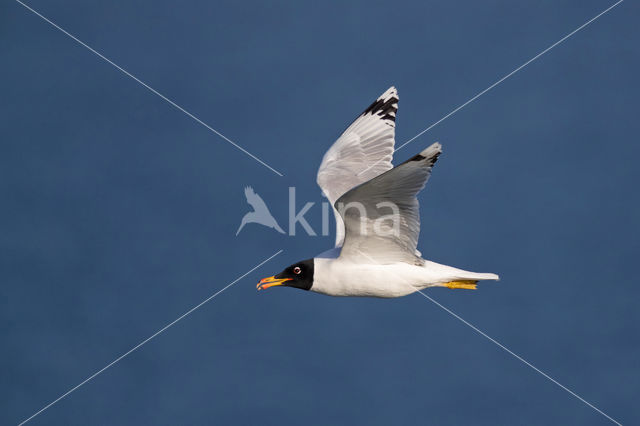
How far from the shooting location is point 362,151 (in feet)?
36.0

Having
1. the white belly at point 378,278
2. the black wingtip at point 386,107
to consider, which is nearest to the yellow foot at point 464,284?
the white belly at point 378,278

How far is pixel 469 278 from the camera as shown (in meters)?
9.15

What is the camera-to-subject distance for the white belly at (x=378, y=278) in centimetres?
909

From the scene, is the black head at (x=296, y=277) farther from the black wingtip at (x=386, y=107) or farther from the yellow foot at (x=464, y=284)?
the black wingtip at (x=386, y=107)

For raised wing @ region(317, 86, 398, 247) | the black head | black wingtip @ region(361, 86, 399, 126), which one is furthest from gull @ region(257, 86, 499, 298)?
black wingtip @ region(361, 86, 399, 126)

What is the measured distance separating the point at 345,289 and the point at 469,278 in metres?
1.19

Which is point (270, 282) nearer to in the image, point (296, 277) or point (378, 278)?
point (296, 277)

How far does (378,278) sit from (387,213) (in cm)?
76

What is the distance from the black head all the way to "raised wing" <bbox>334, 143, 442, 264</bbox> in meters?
0.41

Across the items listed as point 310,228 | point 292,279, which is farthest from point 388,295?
point 310,228

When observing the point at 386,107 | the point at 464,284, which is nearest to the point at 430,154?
the point at 464,284

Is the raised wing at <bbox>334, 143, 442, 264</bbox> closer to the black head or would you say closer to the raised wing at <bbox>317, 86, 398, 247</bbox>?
the black head

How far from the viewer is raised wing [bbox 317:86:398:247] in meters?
10.7

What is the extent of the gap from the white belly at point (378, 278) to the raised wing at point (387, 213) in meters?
0.09
